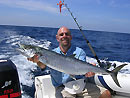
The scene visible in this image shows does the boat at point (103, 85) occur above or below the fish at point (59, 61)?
below

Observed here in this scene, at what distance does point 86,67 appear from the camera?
7.01 ft

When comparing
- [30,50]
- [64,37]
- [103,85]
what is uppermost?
[64,37]

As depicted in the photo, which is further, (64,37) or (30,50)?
(64,37)

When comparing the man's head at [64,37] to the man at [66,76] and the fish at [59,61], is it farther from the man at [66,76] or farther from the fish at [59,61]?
the fish at [59,61]

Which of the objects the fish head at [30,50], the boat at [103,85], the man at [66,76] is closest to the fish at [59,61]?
the fish head at [30,50]

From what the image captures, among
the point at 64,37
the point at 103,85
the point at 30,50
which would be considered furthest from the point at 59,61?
the point at 103,85

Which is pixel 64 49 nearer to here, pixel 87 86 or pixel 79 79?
pixel 79 79

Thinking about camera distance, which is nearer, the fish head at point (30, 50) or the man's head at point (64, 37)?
the fish head at point (30, 50)

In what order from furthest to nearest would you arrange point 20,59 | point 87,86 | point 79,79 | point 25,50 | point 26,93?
point 20,59, point 26,93, point 87,86, point 79,79, point 25,50

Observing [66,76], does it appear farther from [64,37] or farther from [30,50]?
[30,50]

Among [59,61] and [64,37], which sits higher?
[64,37]

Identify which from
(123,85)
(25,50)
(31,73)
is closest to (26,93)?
(31,73)

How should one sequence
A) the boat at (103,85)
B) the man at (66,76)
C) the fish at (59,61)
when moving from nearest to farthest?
the fish at (59,61)
the man at (66,76)
the boat at (103,85)

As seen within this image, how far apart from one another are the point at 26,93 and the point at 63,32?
2.08m
